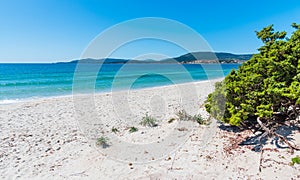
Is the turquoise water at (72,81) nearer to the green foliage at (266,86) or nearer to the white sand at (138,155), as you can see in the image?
the white sand at (138,155)

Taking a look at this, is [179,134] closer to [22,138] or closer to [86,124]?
[86,124]

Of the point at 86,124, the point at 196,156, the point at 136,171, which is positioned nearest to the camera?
the point at 136,171

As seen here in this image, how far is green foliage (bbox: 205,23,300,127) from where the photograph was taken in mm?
4863

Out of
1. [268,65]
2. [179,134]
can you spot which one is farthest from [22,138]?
[268,65]

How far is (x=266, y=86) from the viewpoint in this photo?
5121 millimetres

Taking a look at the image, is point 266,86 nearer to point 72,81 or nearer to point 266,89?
point 266,89

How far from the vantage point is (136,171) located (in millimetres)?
4293

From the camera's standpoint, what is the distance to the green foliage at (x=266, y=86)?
4.86 m

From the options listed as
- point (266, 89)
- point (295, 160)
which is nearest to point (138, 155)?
point (295, 160)

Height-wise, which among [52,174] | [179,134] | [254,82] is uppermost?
[254,82]

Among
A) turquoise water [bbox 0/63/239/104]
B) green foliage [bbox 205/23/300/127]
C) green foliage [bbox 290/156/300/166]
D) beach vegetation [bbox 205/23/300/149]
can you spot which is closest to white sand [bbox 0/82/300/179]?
green foliage [bbox 290/156/300/166]

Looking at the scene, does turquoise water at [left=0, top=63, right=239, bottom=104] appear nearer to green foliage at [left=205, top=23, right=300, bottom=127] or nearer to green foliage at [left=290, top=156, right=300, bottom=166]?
green foliage at [left=205, top=23, right=300, bottom=127]

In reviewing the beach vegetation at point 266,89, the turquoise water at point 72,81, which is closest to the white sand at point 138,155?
the beach vegetation at point 266,89

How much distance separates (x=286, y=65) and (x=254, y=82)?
817mm
